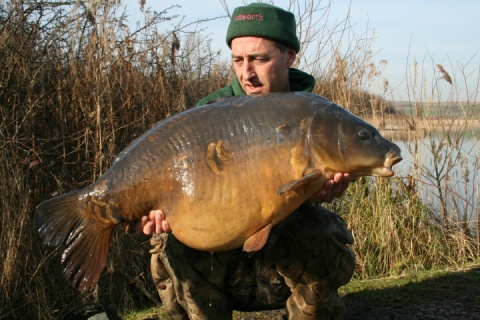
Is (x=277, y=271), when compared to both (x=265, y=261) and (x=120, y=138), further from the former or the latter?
(x=120, y=138)

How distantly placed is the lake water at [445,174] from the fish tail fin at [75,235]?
284cm

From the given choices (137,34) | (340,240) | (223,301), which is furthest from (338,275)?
(137,34)

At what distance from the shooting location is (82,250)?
2086mm

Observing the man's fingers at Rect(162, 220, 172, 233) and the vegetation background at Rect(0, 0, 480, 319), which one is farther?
the vegetation background at Rect(0, 0, 480, 319)

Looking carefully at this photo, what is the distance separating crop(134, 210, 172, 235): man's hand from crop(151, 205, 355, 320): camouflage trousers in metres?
0.34

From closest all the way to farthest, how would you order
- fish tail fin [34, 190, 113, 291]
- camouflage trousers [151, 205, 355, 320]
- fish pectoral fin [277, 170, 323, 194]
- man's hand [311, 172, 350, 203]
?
fish pectoral fin [277, 170, 323, 194], man's hand [311, 172, 350, 203], fish tail fin [34, 190, 113, 291], camouflage trousers [151, 205, 355, 320]

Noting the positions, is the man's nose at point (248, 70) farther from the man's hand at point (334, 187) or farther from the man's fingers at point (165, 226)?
the man's fingers at point (165, 226)

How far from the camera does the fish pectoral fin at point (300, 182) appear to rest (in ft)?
6.07

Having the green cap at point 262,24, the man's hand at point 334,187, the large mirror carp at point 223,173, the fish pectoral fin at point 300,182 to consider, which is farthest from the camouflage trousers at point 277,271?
the green cap at point 262,24

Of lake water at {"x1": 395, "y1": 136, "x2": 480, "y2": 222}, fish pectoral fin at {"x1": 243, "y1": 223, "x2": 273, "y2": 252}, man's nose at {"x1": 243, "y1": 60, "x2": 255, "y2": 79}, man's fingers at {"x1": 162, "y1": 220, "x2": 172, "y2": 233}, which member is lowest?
lake water at {"x1": 395, "y1": 136, "x2": 480, "y2": 222}

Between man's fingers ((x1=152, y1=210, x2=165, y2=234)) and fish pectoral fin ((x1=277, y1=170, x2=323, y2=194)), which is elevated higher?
fish pectoral fin ((x1=277, y1=170, x2=323, y2=194))

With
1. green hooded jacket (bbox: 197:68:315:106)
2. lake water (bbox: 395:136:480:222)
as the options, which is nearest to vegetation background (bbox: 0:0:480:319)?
lake water (bbox: 395:136:480:222)

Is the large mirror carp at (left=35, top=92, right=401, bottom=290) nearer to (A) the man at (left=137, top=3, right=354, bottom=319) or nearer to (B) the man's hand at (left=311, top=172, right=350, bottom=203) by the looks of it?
(B) the man's hand at (left=311, top=172, right=350, bottom=203)

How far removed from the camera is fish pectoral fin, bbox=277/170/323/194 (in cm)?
185
